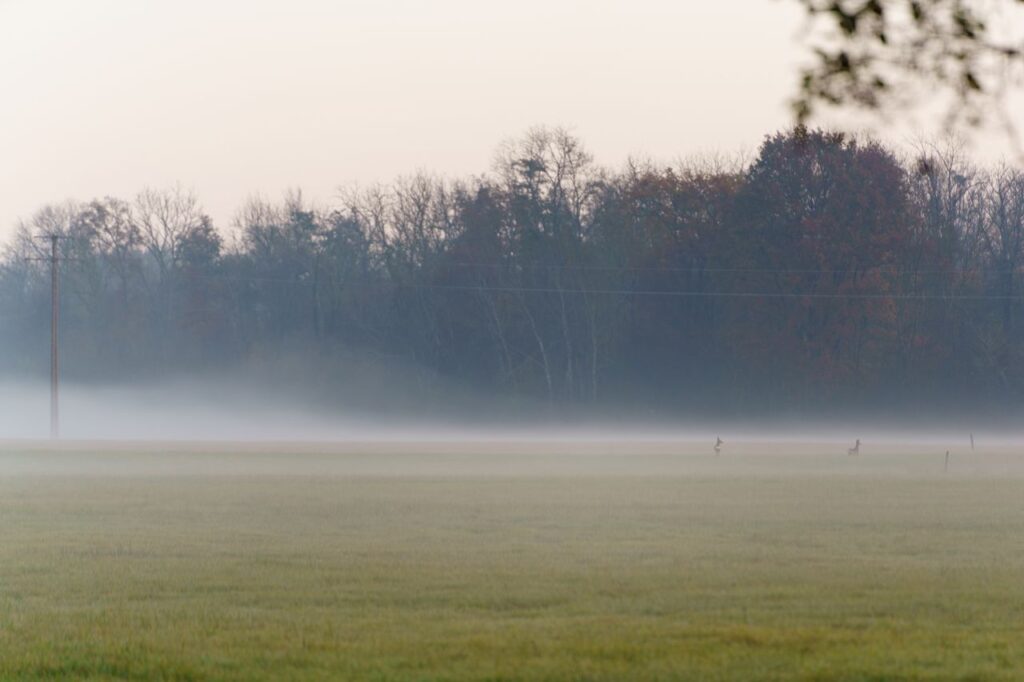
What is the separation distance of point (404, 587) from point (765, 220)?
6760 cm

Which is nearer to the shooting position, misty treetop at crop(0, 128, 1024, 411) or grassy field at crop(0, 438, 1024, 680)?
grassy field at crop(0, 438, 1024, 680)

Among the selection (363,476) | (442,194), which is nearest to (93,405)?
(442,194)

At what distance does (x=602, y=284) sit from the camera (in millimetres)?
88062

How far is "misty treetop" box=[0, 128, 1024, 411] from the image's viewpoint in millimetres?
80438

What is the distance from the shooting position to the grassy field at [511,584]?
36.3 feet

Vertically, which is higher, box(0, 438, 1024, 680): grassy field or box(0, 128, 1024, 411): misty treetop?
box(0, 128, 1024, 411): misty treetop

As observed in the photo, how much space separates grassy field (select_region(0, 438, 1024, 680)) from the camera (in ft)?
36.3

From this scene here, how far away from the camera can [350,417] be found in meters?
93.0

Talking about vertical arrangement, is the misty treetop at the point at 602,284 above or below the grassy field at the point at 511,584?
above

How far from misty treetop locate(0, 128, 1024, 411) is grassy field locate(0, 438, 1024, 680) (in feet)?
160

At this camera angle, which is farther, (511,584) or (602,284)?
(602,284)

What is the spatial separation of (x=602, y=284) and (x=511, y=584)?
72.9 meters

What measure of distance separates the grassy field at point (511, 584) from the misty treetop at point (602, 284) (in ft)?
160

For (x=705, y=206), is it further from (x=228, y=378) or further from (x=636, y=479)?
(x=636, y=479)
